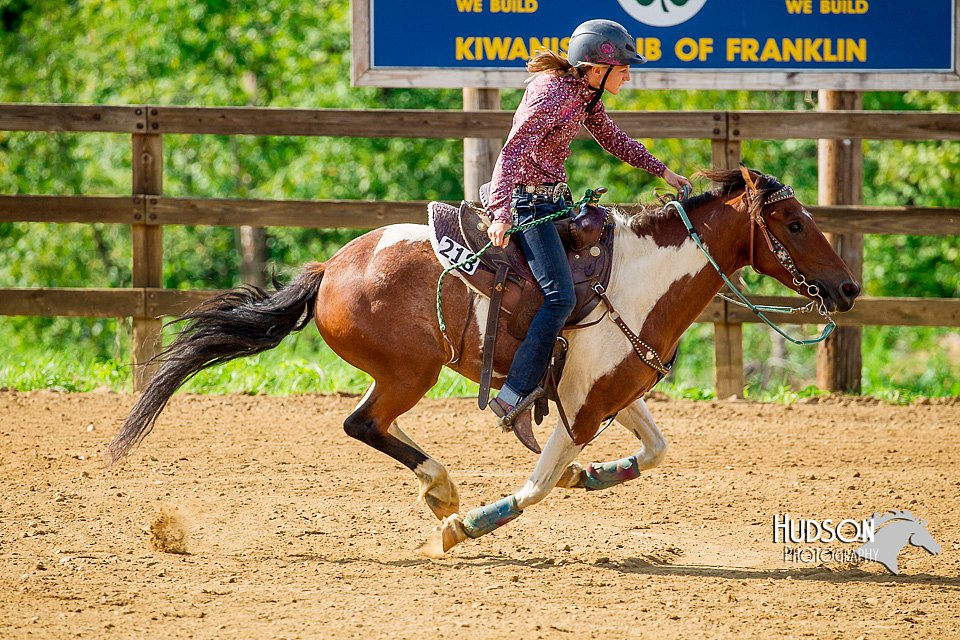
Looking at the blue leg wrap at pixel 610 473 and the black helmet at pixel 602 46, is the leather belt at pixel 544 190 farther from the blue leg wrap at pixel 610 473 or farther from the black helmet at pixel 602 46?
the blue leg wrap at pixel 610 473

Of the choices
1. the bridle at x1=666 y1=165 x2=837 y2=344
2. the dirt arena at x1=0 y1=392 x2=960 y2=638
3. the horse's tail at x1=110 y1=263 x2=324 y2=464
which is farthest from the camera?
the horse's tail at x1=110 y1=263 x2=324 y2=464

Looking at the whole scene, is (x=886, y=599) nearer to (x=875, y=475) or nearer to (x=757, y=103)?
(x=875, y=475)

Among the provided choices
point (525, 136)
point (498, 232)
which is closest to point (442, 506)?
point (498, 232)

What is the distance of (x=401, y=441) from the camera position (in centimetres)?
569

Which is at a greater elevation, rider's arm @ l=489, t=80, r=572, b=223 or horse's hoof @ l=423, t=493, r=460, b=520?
rider's arm @ l=489, t=80, r=572, b=223

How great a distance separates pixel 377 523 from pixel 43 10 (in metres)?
16.3

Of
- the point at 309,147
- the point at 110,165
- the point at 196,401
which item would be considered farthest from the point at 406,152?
the point at 196,401

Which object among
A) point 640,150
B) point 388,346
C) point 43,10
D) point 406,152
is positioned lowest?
point 388,346

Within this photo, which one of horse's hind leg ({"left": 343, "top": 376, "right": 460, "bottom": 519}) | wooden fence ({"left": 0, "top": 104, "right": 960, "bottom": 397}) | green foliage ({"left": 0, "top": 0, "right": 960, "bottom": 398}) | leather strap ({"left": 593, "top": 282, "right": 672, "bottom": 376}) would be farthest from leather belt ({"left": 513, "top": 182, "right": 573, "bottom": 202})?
green foliage ({"left": 0, "top": 0, "right": 960, "bottom": 398})

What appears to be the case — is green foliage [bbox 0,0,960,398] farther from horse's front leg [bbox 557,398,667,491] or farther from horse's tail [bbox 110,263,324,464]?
horse's tail [bbox 110,263,324,464]

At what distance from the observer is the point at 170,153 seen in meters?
19.2

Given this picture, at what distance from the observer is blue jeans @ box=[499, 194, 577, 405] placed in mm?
5277

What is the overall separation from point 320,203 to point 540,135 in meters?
4.37

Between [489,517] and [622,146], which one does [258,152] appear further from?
[489,517]
